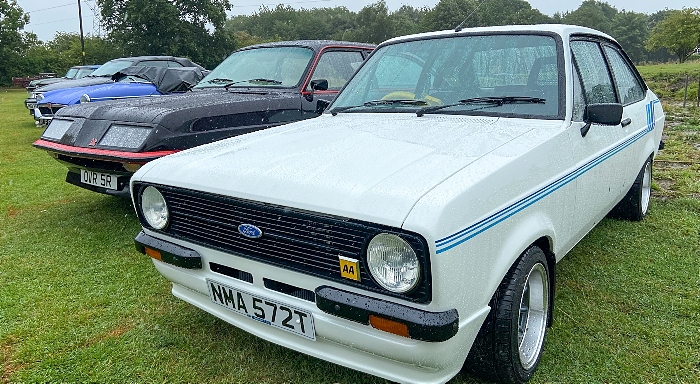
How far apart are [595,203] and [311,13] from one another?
101m

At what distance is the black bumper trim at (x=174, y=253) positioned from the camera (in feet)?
7.49

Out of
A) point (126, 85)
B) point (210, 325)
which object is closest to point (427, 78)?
point (210, 325)

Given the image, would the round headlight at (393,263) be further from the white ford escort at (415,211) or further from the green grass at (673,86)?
the green grass at (673,86)

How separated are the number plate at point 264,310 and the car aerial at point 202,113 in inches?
72.9

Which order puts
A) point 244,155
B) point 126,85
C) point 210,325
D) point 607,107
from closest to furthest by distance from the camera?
point 244,155, point 607,107, point 210,325, point 126,85

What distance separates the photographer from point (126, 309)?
306 centimetres

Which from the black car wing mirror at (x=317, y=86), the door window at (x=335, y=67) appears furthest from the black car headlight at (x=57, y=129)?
the door window at (x=335, y=67)

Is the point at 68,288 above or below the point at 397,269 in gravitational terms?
below

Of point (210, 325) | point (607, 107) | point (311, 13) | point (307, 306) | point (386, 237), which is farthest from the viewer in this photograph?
point (311, 13)

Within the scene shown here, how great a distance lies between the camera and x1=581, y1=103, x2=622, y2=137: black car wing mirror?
2.57m

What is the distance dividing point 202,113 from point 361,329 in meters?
2.72

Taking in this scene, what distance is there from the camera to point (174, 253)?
233 cm

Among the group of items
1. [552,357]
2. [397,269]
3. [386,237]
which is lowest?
[552,357]

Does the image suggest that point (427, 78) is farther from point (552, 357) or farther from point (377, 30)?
point (377, 30)
